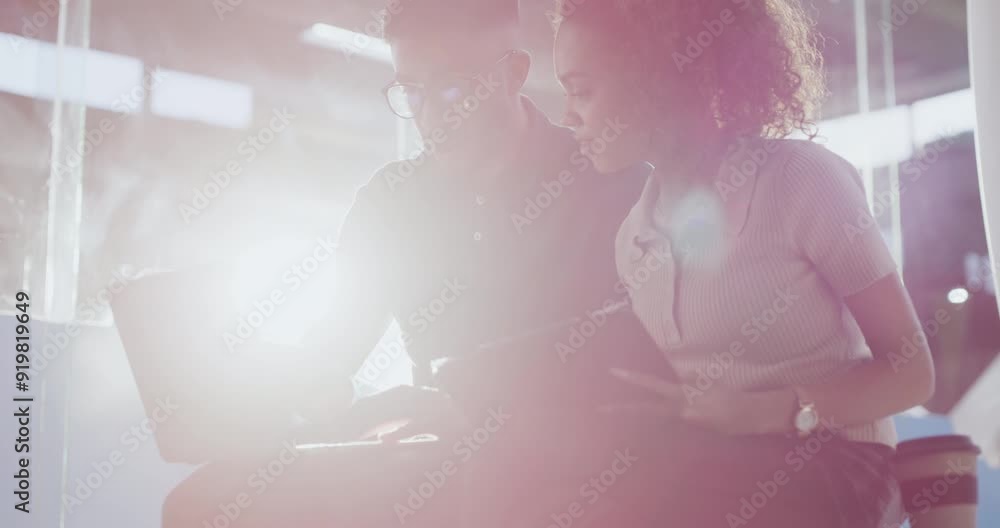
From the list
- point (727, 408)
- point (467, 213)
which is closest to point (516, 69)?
point (467, 213)

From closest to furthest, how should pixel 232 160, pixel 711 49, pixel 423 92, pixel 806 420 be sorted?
pixel 806 420, pixel 711 49, pixel 423 92, pixel 232 160

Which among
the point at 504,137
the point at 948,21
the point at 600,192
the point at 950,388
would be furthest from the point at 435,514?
the point at 948,21

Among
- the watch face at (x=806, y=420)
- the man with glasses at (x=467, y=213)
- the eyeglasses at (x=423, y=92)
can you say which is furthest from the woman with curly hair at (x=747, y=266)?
the eyeglasses at (x=423, y=92)

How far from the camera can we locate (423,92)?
1879mm

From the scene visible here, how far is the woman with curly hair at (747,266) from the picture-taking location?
850 mm

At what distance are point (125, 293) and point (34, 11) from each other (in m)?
1.89

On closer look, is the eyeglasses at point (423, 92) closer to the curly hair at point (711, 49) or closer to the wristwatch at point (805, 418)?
the curly hair at point (711, 49)

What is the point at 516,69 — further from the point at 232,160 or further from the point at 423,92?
the point at 232,160

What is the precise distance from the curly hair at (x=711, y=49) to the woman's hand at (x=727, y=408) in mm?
415

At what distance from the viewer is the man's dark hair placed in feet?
6.23

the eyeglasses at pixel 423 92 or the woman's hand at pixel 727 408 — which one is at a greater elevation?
the eyeglasses at pixel 423 92

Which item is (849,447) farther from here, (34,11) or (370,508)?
(34,11)

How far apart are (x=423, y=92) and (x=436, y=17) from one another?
6.9 inches

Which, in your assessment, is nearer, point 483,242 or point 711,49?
point 711,49
